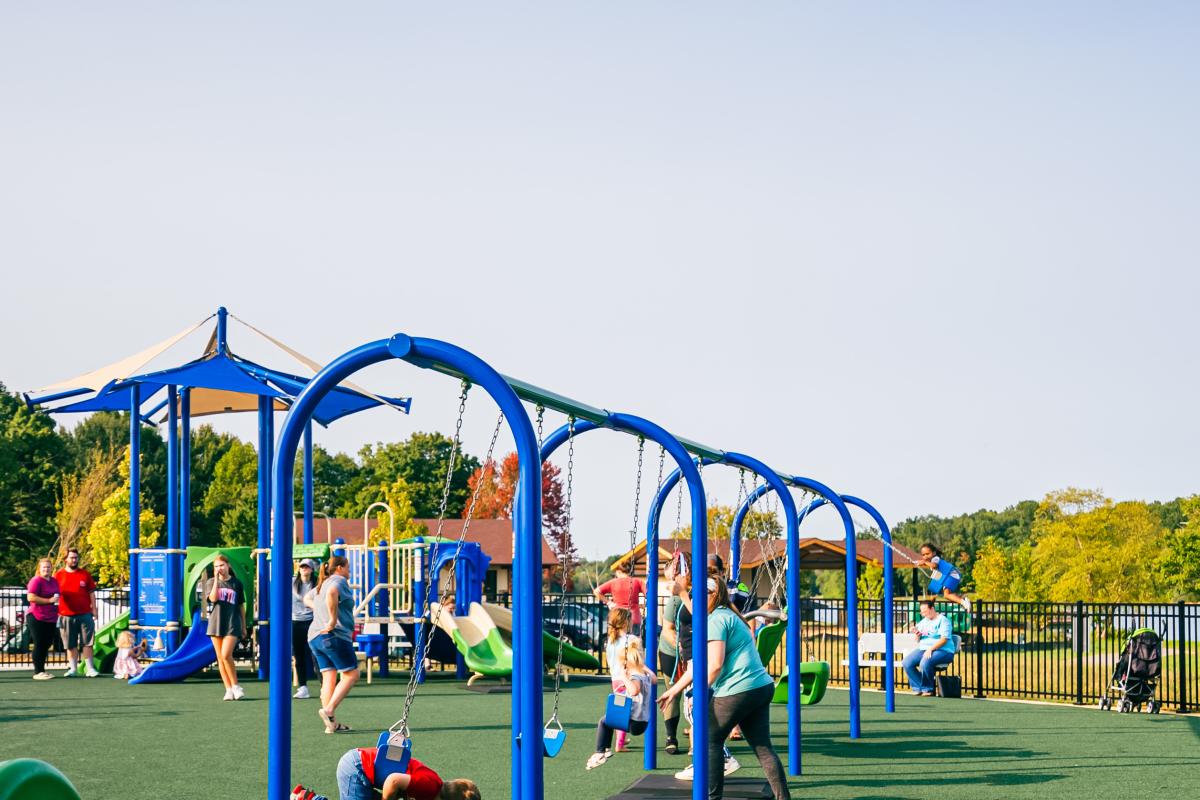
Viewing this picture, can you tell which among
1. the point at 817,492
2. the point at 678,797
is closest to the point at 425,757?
the point at 678,797

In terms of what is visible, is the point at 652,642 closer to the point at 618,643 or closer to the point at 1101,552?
the point at 618,643

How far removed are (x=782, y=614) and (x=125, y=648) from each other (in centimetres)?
1146

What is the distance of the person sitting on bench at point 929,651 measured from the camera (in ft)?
63.5

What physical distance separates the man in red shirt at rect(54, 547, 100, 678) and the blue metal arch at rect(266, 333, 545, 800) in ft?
46.7

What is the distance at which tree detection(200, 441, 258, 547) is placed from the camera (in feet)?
210

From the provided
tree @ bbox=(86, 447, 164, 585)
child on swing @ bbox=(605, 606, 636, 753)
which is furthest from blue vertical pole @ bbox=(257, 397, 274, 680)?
tree @ bbox=(86, 447, 164, 585)

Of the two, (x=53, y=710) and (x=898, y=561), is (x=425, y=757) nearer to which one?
(x=53, y=710)

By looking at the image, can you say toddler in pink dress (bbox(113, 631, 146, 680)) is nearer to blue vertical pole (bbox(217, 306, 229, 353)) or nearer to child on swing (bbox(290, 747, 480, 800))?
blue vertical pole (bbox(217, 306, 229, 353))

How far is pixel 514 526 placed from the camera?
6.11 metres

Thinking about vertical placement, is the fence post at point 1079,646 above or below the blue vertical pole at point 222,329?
below

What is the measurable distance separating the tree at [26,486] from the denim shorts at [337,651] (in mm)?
48110

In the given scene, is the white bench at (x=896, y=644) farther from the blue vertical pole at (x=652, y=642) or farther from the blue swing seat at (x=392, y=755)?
the blue swing seat at (x=392, y=755)

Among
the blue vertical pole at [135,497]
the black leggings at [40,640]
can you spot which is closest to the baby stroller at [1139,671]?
the blue vertical pole at [135,497]

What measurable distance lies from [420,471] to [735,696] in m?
73.7
